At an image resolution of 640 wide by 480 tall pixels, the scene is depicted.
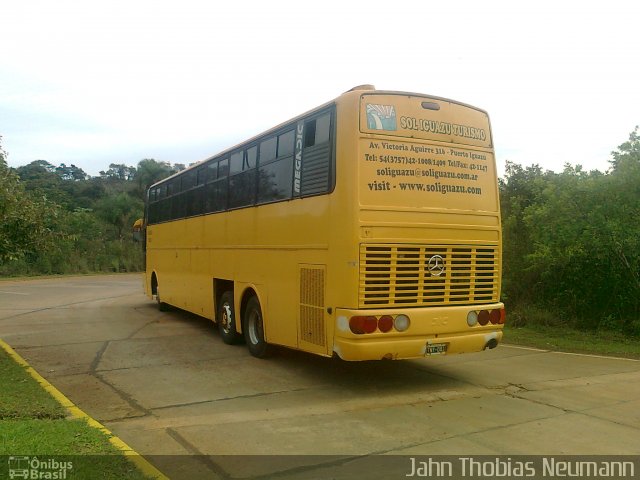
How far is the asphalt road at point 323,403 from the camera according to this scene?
208 inches

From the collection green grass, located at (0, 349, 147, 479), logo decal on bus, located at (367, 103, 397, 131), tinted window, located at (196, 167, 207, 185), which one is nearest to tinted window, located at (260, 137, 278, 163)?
logo decal on bus, located at (367, 103, 397, 131)

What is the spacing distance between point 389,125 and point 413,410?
11.4 ft

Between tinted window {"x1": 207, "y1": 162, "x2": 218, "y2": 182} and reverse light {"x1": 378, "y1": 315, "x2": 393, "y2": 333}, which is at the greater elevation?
tinted window {"x1": 207, "y1": 162, "x2": 218, "y2": 182}

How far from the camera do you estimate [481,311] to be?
776cm

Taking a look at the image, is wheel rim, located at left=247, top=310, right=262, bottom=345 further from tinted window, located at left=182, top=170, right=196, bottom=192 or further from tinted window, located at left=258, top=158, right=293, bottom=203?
tinted window, located at left=182, top=170, right=196, bottom=192

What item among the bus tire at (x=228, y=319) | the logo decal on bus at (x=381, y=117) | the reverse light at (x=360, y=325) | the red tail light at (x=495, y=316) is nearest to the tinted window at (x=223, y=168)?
the bus tire at (x=228, y=319)

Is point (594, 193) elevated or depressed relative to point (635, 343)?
elevated

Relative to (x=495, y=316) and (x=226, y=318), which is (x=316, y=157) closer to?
(x=495, y=316)

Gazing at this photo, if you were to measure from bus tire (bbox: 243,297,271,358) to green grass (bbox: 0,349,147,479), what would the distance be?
3.45 m

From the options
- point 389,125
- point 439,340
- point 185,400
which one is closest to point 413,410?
point 439,340

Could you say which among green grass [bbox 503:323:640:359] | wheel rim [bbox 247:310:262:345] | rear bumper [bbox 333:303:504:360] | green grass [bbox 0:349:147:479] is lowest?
green grass [bbox 503:323:640:359]

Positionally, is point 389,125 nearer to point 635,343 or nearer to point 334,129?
point 334,129

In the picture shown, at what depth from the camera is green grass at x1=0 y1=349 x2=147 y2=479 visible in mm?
4523

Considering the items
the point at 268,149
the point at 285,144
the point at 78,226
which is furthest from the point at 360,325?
the point at 78,226
